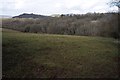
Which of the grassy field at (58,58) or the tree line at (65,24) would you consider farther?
the tree line at (65,24)

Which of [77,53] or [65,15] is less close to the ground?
[65,15]

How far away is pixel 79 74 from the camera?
1116 cm

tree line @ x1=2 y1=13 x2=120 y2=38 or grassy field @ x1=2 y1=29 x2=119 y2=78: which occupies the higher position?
tree line @ x1=2 y1=13 x2=120 y2=38

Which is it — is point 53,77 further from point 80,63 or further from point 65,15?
point 65,15

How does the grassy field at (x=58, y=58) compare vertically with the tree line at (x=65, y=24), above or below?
below

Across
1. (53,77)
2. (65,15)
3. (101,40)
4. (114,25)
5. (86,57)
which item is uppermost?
(65,15)

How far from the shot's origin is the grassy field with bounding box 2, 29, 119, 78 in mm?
11195

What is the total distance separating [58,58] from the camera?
43.0 feet

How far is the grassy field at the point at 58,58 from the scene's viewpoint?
36.7ft

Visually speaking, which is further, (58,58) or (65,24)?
(65,24)

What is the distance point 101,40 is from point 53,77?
796 centimetres

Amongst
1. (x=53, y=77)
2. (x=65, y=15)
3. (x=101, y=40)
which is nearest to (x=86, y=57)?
(x=53, y=77)

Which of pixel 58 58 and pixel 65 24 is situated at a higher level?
pixel 65 24

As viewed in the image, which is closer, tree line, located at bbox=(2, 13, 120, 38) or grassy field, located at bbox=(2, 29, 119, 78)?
grassy field, located at bbox=(2, 29, 119, 78)
